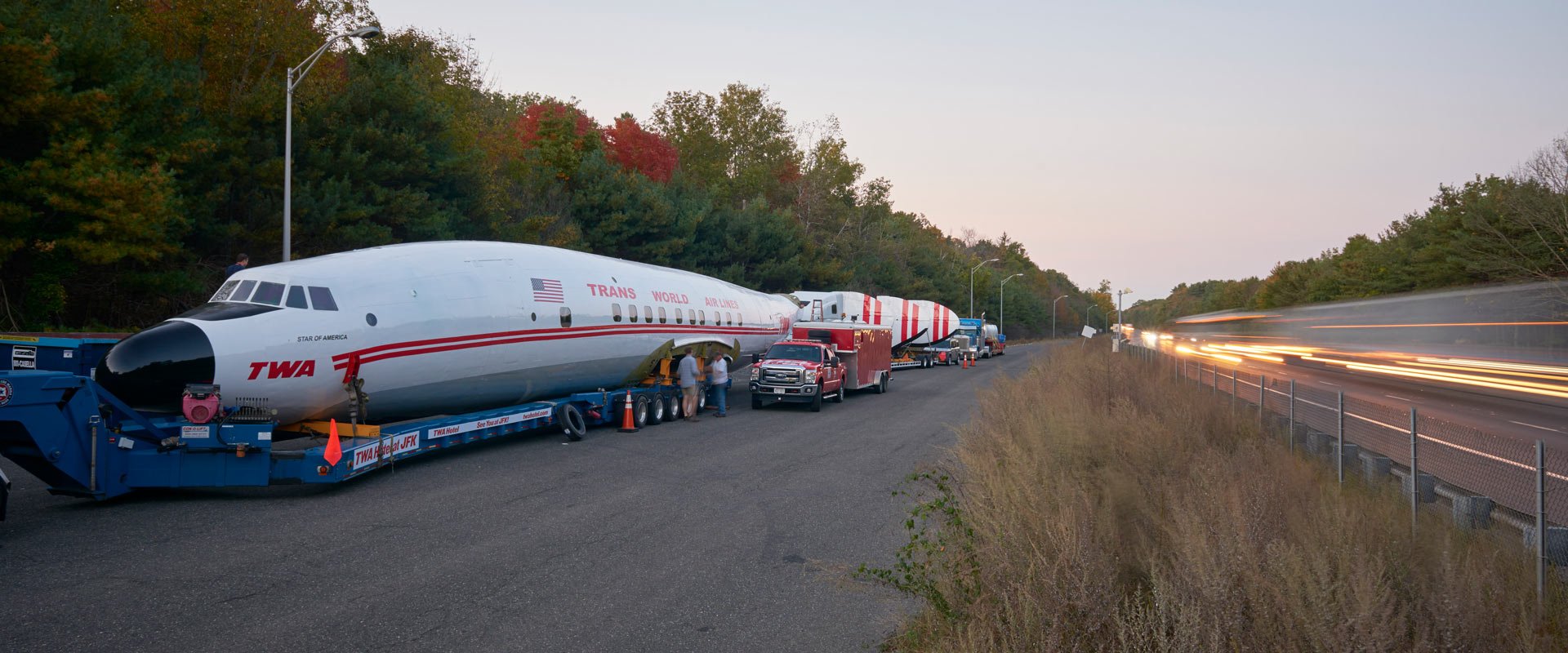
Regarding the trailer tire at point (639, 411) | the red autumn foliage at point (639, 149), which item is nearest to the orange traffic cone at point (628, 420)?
the trailer tire at point (639, 411)

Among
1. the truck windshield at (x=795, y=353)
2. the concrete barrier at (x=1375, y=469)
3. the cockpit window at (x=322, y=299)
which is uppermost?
the cockpit window at (x=322, y=299)

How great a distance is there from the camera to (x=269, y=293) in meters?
12.6

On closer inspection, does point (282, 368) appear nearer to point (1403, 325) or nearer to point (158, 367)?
point (158, 367)

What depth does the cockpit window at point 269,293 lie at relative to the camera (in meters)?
12.5

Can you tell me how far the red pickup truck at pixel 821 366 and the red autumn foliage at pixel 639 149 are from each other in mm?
44918

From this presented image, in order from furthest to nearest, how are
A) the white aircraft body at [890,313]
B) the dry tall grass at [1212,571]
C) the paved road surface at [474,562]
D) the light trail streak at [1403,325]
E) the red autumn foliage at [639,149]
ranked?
the red autumn foliage at [639,149] < the white aircraft body at [890,313] < the light trail streak at [1403,325] < the paved road surface at [474,562] < the dry tall grass at [1212,571]

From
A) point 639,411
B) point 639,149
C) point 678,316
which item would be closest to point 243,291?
point 639,411

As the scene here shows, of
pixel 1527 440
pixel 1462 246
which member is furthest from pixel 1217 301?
pixel 1527 440

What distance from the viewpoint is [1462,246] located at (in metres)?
48.0

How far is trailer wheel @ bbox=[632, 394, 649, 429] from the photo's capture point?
766 inches

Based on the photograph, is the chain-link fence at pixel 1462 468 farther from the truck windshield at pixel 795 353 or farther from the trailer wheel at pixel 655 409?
the trailer wheel at pixel 655 409

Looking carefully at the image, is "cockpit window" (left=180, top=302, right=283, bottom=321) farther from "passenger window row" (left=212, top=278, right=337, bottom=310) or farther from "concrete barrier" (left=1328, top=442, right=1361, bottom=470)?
"concrete barrier" (left=1328, top=442, right=1361, bottom=470)

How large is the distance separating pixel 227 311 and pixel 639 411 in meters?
8.98

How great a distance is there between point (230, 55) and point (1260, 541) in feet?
115
